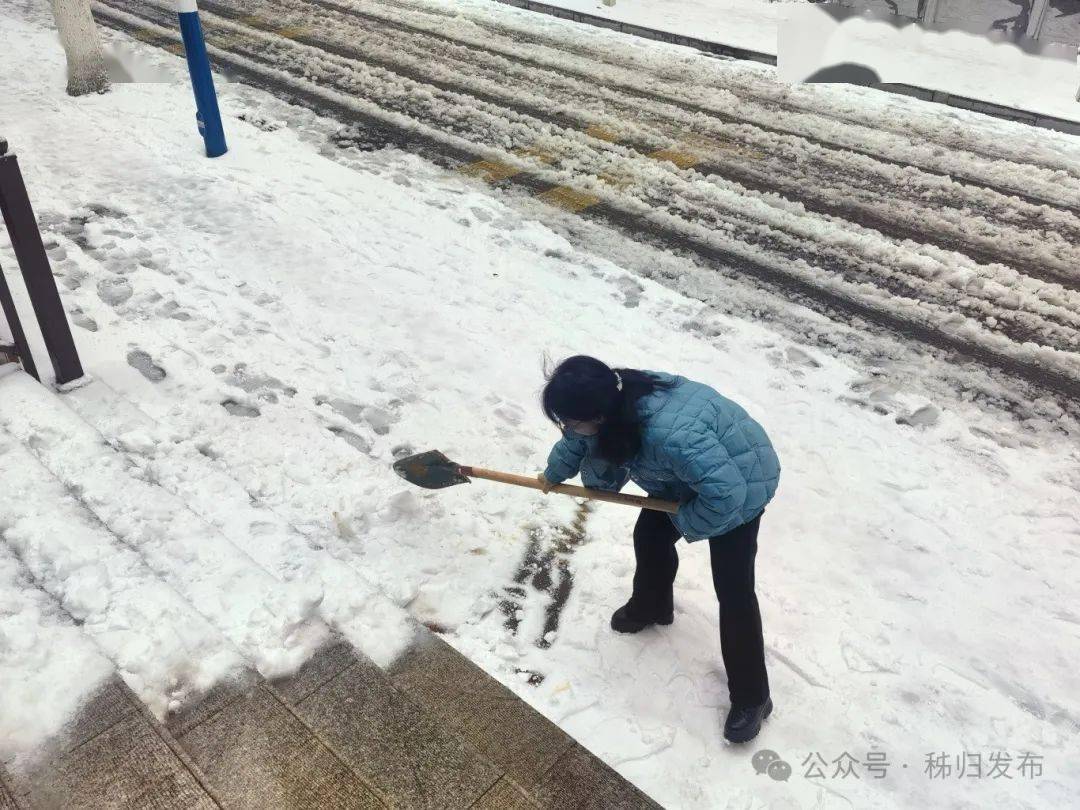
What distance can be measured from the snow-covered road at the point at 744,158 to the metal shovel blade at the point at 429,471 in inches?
125

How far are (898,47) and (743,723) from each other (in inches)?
401

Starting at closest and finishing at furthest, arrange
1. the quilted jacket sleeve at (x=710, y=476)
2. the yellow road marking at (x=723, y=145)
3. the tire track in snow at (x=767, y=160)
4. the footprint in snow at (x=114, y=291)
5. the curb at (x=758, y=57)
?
1. the quilted jacket sleeve at (x=710, y=476)
2. the footprint in snow at (x=114, y=291)
3. the tire track in snow at (x=767, y=160)
4. the yellow road marking at (x=723, y=145)
5. the curb at (x=758, y=57)

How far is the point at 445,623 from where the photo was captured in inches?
132

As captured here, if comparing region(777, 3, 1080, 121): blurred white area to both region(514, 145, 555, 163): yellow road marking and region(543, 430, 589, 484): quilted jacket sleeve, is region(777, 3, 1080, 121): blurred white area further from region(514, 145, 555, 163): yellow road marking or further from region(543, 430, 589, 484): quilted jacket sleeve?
region(543, 430, 589, 484): quilted jacket sleeve

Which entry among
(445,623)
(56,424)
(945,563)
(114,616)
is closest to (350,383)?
A: (56,424)

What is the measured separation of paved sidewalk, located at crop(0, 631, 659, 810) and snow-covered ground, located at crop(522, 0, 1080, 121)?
8890 mm

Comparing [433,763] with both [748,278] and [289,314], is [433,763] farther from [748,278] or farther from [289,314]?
[748,278]

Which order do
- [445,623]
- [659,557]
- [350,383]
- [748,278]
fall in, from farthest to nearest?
[748,278], [350,383], [445,623], [659,557]

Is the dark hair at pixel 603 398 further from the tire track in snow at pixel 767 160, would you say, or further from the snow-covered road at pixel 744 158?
the tire track in snow at pixel 767 160

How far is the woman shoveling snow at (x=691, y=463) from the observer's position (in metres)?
2.44

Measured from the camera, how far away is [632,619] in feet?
10.9

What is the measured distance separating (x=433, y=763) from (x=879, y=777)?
1.61m

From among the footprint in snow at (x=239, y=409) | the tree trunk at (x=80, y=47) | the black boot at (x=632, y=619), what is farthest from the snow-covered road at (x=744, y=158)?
the footprint in snow at (x=239, y=409)

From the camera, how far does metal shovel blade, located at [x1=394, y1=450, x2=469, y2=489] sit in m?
3.51
